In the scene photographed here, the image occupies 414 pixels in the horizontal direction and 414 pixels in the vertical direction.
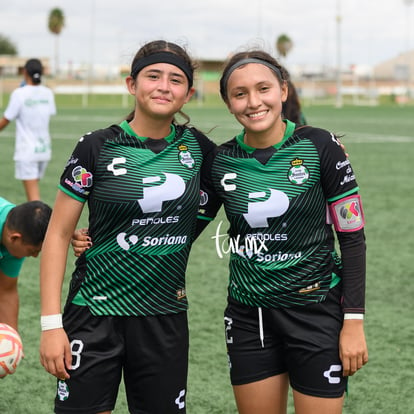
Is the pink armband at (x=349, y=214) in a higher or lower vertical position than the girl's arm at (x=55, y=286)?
higher

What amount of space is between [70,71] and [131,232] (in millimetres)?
79670

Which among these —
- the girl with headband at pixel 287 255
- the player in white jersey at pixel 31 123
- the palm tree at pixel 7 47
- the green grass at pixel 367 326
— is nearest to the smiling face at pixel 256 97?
the girl with headband at pixel 287 255

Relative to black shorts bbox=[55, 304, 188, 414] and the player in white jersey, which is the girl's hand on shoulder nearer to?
black shorts bbox=[55, 304, 188, 414]

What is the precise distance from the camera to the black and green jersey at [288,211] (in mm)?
3104

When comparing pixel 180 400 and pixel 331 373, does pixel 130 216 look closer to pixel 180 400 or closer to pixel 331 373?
pixel 180 400

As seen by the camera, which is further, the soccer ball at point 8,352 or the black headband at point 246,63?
the soccer ball at point 8,352

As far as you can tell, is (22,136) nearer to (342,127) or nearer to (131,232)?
(131,232)

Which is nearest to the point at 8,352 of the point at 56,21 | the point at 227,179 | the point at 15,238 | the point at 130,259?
the point at 15,238

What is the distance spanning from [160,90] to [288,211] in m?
0.69

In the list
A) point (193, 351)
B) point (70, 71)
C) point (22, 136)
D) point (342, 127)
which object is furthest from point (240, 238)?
point (70, 71)

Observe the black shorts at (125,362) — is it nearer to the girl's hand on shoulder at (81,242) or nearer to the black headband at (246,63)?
the girl's hand on shoulder at (81,242)

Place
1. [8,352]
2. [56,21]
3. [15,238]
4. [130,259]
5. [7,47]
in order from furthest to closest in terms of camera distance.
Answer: [7,47] → [56,21] → [15,238] → [8,352] → [130,259]

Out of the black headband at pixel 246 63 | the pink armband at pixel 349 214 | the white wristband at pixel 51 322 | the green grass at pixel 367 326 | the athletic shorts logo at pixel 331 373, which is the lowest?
the green grass at pixel 367 326

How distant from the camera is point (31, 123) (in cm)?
1058
